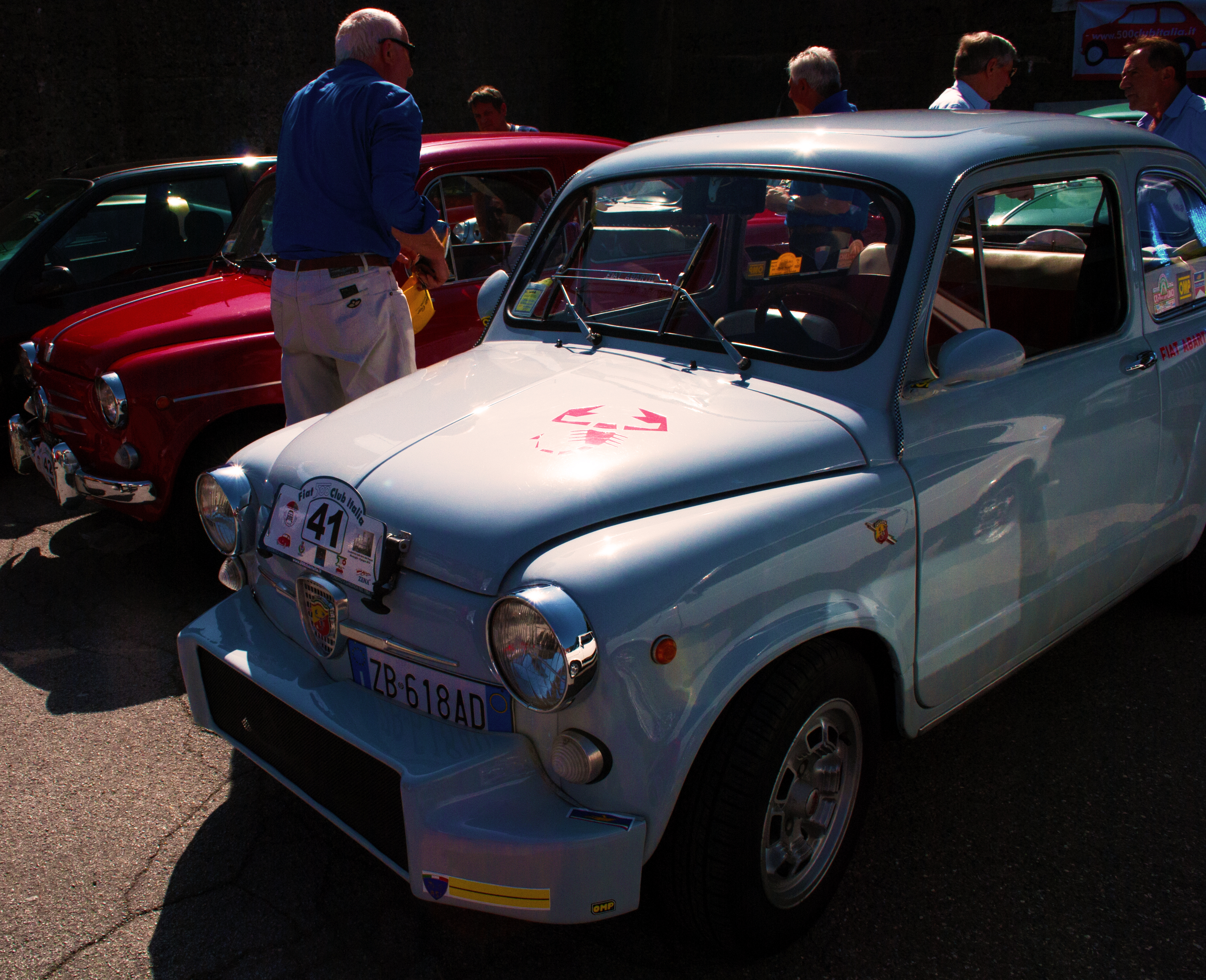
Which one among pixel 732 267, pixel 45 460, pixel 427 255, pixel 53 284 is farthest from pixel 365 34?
pixel 53 284

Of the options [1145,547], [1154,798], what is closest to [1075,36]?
[1145,547]

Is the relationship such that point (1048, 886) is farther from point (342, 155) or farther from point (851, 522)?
point (342, 155)

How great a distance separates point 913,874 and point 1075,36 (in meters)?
12.0

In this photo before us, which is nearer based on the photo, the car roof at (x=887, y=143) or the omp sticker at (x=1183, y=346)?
the car roof at (x=887, y=143)

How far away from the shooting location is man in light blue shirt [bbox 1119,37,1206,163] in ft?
17.6

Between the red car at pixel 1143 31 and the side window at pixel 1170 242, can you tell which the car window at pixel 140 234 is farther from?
the red car at pixel 1143 31

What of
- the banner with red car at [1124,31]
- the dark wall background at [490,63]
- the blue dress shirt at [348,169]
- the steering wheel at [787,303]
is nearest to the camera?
the steering wheel at [787,303]

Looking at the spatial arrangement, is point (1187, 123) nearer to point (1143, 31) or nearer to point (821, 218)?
point (821, 218)

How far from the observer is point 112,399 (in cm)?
411

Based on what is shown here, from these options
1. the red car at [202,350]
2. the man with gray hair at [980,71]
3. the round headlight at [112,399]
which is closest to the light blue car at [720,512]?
the red car at [202,350]

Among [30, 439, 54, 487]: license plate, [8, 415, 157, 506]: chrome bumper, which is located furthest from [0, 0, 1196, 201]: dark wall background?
[8, 415, 157, 506]: chrome bumper

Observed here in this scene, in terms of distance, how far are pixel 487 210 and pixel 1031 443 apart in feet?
10.4

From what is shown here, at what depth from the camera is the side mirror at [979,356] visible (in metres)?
2.42

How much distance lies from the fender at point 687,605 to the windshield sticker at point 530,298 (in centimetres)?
134
